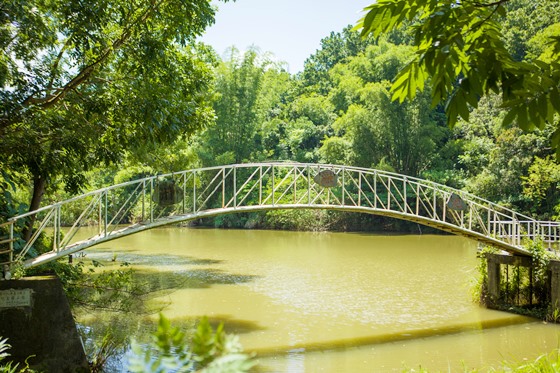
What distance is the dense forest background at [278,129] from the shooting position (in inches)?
346

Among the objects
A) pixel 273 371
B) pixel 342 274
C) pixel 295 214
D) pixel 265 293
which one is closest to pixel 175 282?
pixel 265 293

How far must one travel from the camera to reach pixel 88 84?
9219 mm

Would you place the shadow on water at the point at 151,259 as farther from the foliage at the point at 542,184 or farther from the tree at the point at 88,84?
the foliage at the point at 542,184

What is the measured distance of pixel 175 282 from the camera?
51.7 feet

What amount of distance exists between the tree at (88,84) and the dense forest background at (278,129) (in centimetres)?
3

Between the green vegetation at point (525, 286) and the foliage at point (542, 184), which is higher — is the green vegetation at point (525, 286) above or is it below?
below

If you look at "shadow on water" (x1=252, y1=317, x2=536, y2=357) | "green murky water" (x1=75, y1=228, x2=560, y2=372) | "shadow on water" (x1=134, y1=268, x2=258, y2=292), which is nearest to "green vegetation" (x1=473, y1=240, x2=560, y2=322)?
"green murky water" (x1=75, y1=228, x2=560, y2=372)

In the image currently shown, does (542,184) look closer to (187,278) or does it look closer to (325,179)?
(325,179)

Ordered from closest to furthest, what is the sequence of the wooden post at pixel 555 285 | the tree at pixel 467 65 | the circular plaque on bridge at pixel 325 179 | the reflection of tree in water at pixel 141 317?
the tree at pixel 467 65 < the reflection of tree in water at pixel 141 317 < the wooden post at pixel 555 285 < the circular plaque on bridge at pixel 325 179

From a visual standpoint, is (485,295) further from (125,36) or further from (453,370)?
(125,36)

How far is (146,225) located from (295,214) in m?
24.6

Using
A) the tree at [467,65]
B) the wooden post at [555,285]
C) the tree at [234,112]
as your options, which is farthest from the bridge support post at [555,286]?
the tree at [234,112]

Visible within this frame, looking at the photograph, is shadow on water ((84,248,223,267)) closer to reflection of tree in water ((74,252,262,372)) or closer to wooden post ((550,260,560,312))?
reflection of tree in water ((74,252,262,372))

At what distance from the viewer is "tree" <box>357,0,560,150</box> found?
2080 mm
